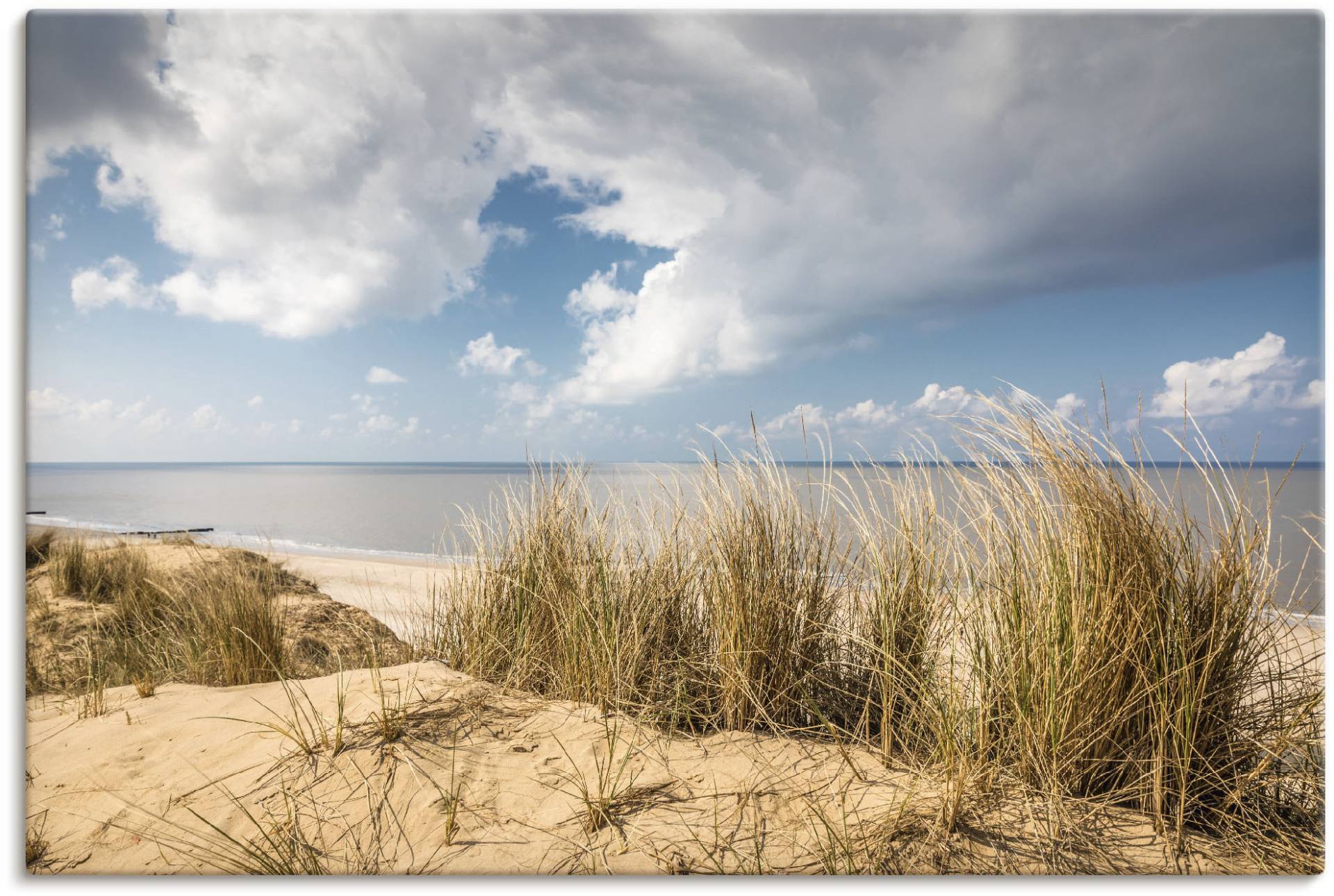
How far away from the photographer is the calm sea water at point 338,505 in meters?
2.07

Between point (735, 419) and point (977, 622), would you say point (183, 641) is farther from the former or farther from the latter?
point (977, 622)

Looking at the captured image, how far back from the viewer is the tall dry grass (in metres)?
1.67

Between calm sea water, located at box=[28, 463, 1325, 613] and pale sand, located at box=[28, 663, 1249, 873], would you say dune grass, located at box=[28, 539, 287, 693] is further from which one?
calm sea water, located at box=[28, 463, 1325, 613]

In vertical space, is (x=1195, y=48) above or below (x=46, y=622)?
above

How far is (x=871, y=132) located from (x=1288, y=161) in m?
1.39

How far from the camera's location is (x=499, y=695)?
2354 millimetres

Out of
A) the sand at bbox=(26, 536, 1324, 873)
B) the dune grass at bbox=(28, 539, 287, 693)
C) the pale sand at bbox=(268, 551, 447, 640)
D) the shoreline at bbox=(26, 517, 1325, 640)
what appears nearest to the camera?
the sand at bbox=(26, 536, 1324, 873)

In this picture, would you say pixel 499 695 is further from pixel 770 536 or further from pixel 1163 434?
pixel 1163 434

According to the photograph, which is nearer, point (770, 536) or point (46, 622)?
point (770, 536)

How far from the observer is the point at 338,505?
18.8 m

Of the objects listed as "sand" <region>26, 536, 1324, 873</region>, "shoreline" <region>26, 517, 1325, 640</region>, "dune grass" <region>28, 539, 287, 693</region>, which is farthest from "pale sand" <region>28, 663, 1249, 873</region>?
"shoreline" <region>26, 517, 1325, 640</region>

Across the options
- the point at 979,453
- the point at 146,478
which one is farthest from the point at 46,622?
the point at 146,478

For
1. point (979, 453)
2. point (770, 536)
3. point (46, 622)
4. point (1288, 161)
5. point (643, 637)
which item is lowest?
point (46, 622)

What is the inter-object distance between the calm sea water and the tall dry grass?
221 millimetres
